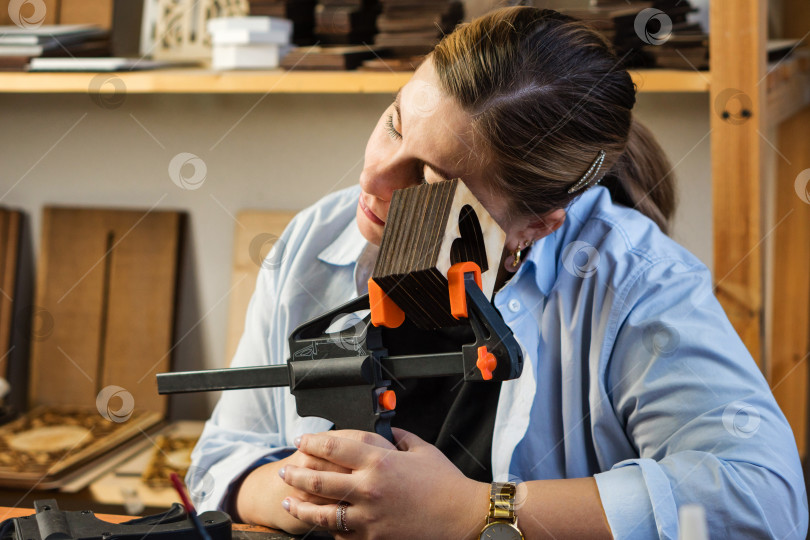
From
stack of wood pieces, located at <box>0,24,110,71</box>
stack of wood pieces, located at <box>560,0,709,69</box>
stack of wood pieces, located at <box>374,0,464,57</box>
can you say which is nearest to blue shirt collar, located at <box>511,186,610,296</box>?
stack of wood pieces, located at <box>560,0,709,69</box>

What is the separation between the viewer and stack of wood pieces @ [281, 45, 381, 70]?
156cm

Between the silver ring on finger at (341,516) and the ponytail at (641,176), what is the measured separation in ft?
1.82

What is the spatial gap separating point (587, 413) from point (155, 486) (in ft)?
3.17

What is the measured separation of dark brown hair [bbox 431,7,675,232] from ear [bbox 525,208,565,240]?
0.07 ft

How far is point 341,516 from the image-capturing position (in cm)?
73

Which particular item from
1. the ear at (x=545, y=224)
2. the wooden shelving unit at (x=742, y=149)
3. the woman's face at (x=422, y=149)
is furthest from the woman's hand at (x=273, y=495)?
the wooden shelving unit at (x=742, y=149)

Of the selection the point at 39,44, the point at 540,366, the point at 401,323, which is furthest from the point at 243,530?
the point at 39,44

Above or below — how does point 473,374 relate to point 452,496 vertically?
above

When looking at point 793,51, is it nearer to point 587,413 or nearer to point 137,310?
point 587,413

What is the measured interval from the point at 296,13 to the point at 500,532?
1.22m

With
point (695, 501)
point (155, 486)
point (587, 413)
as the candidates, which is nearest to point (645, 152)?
point (587, 413)

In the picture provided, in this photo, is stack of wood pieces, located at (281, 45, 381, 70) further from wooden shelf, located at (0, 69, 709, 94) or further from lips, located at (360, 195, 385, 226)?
lips, located at (360, 195, 385, 226)

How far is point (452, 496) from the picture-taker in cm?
74

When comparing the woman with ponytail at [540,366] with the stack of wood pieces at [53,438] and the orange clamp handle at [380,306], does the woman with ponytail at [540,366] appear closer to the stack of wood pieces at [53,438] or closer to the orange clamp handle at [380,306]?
the orange clamp handle at [380,306]
